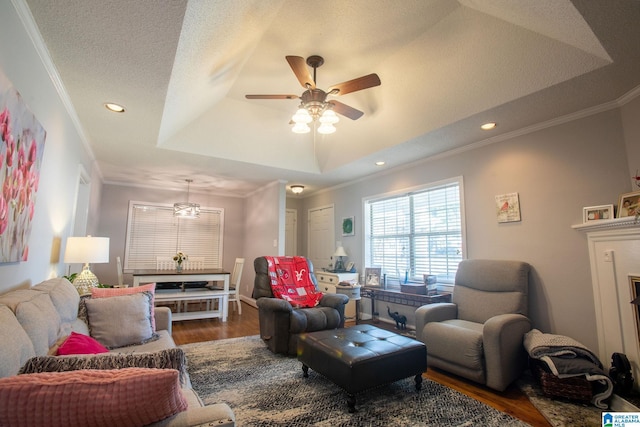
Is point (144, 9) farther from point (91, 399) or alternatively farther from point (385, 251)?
point (385, 251)

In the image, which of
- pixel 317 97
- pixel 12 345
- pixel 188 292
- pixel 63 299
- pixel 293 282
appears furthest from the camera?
pixel 188 292

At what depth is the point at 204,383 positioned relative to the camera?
8.77ft

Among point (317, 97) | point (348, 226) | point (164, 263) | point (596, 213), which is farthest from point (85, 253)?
point (596, 213)

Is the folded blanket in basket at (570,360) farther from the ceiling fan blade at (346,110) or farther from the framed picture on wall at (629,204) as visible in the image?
the ceiling fan blade at (346,110)

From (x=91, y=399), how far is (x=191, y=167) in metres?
4.54

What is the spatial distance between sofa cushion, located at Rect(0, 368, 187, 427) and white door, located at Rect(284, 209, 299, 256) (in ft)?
21.0

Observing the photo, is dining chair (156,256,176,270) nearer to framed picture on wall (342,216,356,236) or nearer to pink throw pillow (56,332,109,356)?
framed picture on wall (342,216,356,236)

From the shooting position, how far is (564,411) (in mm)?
2250

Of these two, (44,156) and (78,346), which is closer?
(78,346)

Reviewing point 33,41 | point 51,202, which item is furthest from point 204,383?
point 33,41

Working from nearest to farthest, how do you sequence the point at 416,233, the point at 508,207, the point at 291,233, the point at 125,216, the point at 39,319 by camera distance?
the point at 39,319 < the point at 508,207 < the point at 416,233 < the point at 125,216 < the point at 291,233

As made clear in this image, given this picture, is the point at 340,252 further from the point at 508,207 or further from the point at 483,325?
the point at 483,325

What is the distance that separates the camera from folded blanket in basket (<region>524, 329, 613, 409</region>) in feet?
7.52

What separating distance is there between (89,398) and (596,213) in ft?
12.1
